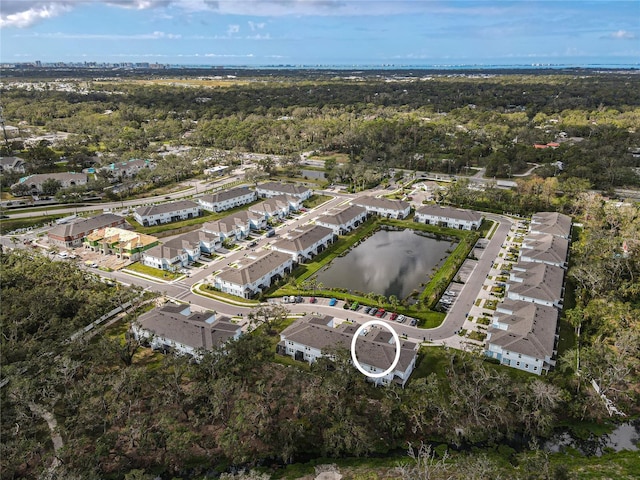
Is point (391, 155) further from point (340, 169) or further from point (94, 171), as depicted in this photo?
point (94, 171)

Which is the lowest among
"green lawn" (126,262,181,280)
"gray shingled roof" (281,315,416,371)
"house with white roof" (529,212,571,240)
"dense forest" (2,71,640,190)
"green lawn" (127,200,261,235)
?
"green lawn" (126,262,181,280)

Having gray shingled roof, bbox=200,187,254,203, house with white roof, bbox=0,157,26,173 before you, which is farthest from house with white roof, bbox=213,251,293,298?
house with white roof, bbox=0,157,26,173

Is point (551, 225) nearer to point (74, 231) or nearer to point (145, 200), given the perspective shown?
point (74, 231)

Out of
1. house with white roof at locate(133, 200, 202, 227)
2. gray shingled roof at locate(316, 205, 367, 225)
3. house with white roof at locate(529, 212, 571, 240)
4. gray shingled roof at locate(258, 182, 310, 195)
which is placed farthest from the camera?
gray shingled roof at locate(258, 182, 310, 195)

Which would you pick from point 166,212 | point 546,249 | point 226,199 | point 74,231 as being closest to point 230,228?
point 166,212

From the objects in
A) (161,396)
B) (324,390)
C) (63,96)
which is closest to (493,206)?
(324,390)

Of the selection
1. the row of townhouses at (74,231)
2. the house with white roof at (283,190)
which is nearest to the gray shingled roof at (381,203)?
the house with white roof at (283,190)

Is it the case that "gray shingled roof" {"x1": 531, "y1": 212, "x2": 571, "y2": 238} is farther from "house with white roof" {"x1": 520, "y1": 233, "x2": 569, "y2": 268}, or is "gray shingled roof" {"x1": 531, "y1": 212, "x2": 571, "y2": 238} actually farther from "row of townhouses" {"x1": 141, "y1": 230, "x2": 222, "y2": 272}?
"row of townhouses" {"x1": 141, "y1": 230, "x2": 222, "y2": 272}
